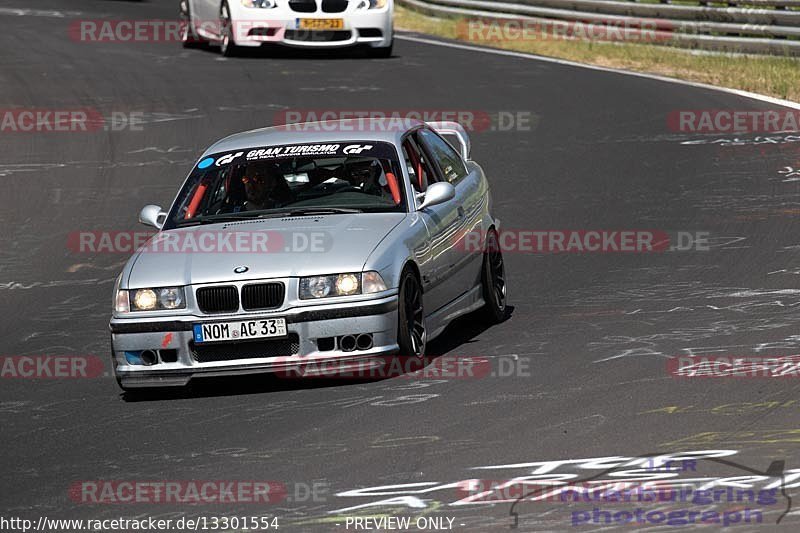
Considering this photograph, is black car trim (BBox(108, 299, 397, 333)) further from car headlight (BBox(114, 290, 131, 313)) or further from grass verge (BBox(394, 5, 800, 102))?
grass verge (BBox(394, 5, 800, 102))

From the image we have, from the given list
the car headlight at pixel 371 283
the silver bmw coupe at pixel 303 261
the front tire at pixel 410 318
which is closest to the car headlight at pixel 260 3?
the silver bmw coupe at pixel 303 261

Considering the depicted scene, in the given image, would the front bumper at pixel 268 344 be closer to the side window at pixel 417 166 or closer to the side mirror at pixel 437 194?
the side mirror at pixel 437 194

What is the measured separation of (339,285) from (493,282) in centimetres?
208

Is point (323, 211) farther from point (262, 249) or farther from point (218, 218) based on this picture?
point (262, 249)

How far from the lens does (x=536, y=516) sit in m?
6.23

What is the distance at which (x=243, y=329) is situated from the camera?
28.8ft

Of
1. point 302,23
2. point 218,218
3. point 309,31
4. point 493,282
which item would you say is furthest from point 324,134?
point 309,31

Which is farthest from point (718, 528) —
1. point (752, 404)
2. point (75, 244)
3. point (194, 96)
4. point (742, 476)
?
point (194, 96)

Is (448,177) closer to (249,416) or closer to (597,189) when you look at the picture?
(249,416)

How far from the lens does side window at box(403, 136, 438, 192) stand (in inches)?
402

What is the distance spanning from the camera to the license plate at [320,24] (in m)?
23.7

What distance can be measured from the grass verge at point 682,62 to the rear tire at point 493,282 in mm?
10395

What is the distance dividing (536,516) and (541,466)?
70 cm

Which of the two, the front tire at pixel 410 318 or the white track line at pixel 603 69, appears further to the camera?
the white track line at pixel 603 69
